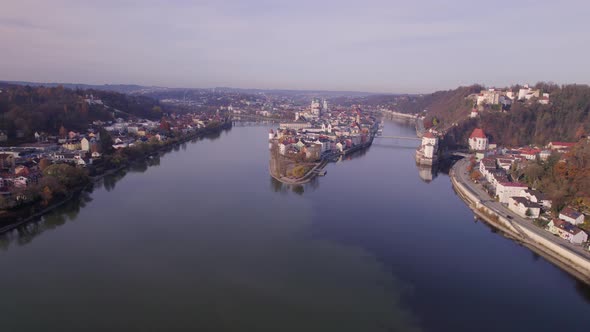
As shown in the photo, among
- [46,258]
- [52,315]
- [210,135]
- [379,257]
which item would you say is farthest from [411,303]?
[210,135]

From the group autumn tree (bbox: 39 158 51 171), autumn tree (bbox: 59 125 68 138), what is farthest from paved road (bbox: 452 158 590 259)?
autumn tree (bbox: 59 125 68 138)

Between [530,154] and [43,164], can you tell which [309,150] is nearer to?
[530,154]

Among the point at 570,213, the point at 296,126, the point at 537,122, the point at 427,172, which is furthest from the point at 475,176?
the point at 296,126

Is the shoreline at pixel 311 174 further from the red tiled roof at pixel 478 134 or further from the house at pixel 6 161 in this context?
the house at pixel 6 161

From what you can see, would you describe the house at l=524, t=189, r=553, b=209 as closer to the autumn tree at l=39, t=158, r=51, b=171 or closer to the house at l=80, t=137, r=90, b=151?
the autumn tree at l=39, t=158, r=51, b=171

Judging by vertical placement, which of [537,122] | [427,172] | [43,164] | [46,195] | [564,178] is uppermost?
[537,122]

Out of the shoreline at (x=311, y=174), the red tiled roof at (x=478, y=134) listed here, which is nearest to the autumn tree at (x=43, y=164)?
the shoreline at (x=311, y=174)

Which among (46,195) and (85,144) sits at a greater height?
(85,144)

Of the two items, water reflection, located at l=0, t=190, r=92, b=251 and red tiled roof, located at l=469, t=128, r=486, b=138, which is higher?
red tiled roof, located at l=469, t=128, r=486, b=138
